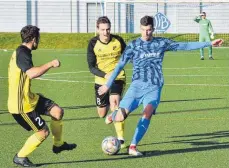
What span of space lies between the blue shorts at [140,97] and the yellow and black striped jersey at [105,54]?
1361 mm

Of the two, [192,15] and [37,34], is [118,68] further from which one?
Result: [192,15]

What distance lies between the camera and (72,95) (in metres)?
19.1

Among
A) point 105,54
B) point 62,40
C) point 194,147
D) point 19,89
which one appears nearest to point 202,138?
point 194,147

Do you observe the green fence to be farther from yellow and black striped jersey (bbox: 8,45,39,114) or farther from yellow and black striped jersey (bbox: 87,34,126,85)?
yellow and black striped jersey (bbox: 8,45,39,114)

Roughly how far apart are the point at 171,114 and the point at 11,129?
3407 millimetres

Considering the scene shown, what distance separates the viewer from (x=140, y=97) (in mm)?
11008

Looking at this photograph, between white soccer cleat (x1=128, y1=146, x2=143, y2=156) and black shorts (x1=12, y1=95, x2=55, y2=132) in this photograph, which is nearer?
black shorts (x1=12, y1=95, x2=55, y2=132)

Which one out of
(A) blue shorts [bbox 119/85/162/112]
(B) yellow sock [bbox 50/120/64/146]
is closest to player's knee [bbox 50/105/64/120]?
(B) yellow sock [bbox 50/120/64/146]

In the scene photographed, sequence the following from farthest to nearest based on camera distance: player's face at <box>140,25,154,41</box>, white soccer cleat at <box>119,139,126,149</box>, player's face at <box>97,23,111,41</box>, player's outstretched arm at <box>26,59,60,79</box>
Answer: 1. player's face at <box>97,23,111,41</box>
2. white soccer cleat at <box>119,139,126,149</box>
3. player's face at <box>140,25,154,41</box>
4. player's outstretched arm at <box>26,59,60,79</box>

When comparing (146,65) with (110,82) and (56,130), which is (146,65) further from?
(56,130)

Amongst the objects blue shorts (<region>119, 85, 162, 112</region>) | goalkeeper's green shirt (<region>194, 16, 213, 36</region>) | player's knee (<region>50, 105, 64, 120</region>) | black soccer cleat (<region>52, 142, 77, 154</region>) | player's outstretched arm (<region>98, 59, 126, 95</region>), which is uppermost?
goalkeeper's green shirt (<region>194, 16, 213, 36</region>)

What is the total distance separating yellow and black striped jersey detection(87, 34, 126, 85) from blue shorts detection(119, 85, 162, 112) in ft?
4.46

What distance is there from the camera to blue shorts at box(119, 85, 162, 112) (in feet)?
35.7

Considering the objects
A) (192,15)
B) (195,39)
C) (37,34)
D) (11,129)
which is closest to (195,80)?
(11,129)
